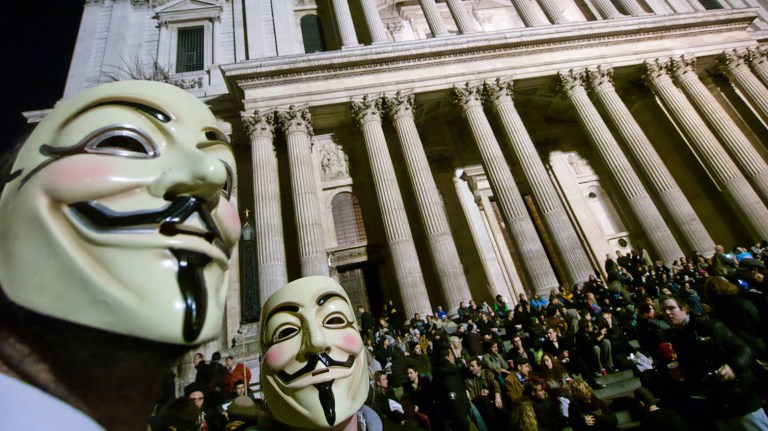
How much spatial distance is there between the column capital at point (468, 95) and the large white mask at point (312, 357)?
1617cm

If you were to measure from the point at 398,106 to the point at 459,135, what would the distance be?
5.17 meters

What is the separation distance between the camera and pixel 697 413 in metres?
3.88

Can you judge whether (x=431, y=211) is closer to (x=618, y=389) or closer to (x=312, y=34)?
(x=618, y=389)

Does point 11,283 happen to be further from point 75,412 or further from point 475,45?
point 475,45

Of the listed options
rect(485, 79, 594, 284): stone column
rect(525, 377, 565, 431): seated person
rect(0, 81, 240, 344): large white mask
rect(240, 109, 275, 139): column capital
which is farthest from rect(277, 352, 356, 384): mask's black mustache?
rect(240, 109, 275, 139): column capital

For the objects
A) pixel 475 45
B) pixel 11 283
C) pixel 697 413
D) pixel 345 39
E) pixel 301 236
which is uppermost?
pixel 345 39

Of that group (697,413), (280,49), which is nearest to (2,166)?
(697,413)

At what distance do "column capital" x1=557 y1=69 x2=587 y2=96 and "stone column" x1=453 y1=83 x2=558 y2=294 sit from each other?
4.33 metres

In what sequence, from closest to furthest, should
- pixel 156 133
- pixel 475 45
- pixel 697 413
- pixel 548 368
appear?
1. pixel 156 133
2. pixel 697 413
3. pixel 548 368
4. pixel 475 45

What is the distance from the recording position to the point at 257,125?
51.1 ft

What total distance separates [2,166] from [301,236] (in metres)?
13.0

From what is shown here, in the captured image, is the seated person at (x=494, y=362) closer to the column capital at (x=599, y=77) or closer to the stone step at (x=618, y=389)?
the stone step at (x=618, y=389)

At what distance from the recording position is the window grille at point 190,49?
20609mm

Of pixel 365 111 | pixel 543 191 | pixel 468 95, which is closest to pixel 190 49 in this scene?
pixel 365 111
